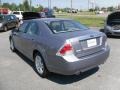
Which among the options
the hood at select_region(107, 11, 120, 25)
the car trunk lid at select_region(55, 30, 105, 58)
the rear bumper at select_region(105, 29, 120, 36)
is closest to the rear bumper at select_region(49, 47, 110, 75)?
the car trunk lid at select_region(55, 30, 105, 58)

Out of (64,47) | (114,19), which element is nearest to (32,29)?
(64,47)

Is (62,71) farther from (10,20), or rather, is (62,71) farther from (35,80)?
(10,20)

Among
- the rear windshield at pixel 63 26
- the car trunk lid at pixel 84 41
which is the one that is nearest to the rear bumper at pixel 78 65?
the car trunk lid at pixel 84 41

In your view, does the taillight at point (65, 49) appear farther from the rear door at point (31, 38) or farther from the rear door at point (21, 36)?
the rear door at point (21, 36)

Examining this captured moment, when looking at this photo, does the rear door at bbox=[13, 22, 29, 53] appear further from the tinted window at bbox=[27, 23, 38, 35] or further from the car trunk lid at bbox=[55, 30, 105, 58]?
the car trunk lid at bbox=[55, 30, 105, 58]

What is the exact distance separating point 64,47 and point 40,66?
1.30m

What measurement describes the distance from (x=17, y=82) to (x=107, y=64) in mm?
2905

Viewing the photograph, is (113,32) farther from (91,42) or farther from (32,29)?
(91,42)

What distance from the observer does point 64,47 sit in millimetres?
5055

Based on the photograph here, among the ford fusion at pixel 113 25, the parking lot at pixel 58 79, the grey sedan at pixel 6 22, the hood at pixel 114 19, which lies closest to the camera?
the parking lot at pixel 58 79

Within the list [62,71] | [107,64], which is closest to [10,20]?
[107,64]

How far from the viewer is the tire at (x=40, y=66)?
19.2 ft

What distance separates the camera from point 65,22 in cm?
653

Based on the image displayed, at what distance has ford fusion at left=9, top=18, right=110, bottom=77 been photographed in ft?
16.7
